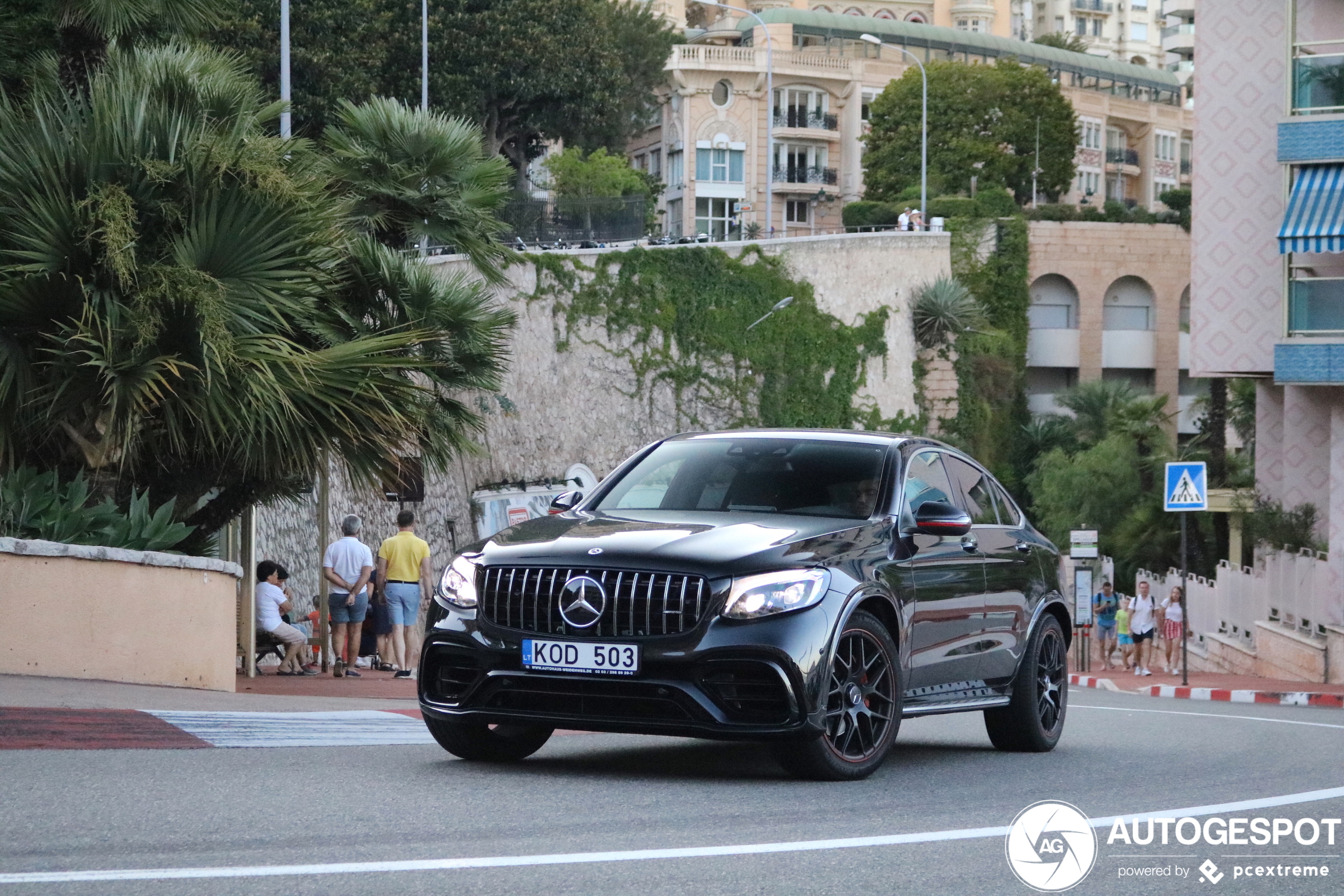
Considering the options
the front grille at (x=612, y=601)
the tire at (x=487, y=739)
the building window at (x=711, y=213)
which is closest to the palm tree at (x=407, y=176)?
the tire at (x=487, y=739)

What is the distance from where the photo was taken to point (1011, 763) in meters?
9.87

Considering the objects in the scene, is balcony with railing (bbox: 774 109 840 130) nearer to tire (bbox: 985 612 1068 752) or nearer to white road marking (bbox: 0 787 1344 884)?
tire (bbox: 985 612 1068 752)

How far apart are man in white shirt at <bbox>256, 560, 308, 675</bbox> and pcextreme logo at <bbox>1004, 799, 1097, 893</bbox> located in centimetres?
1163

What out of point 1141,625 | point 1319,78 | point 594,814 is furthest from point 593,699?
point 1319,78

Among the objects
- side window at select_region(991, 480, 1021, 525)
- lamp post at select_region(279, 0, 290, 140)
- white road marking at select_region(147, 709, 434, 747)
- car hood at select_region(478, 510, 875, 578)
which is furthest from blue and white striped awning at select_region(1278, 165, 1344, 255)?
car hood at select_region(478, 510, 875, 578)

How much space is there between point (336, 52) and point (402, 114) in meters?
34.0

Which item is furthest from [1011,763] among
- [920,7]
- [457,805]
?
[920,7]

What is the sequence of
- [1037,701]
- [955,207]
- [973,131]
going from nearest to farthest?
[1037,701] → [955,207] → [973,131]

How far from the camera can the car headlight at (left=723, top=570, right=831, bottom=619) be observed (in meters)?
7.87

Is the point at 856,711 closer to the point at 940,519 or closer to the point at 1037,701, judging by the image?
the point at 940,519

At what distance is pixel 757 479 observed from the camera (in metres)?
9.30

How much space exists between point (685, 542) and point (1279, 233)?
2600cm

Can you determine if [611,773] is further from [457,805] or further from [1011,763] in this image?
[1011,763]

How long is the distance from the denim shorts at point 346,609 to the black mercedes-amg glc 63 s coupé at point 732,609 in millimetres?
9976
